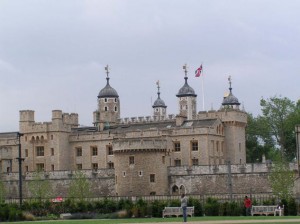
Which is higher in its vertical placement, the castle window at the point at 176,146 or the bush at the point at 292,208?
the castle window at the point at 176,146

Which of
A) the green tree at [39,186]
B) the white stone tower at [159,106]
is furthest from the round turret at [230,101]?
the green tree at [39,186]

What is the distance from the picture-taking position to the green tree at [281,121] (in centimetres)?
13150

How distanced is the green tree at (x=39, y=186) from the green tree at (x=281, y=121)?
4072 centimetres

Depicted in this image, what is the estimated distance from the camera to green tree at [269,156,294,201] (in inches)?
3371

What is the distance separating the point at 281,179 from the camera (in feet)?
289

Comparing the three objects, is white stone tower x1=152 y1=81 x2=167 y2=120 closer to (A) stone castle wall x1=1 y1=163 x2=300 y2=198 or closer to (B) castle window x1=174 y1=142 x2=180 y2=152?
(B) castle window x1=174 y1=142 x2=180 y2=152

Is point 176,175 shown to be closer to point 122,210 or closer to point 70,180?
point 70,180

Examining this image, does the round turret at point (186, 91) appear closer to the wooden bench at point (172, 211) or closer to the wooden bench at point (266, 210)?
the wooden bench at point (172, 211)

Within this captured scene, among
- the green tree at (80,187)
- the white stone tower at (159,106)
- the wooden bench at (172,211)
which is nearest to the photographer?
the wooden bench at (172,211)

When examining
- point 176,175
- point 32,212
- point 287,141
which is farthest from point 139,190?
point 287,141

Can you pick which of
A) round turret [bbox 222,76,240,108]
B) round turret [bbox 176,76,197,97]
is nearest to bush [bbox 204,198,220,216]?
round turret [bbox 176,76,197,97]

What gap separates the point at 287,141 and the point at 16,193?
45153mm

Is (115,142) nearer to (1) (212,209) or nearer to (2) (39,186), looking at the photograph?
(2) (39,186)

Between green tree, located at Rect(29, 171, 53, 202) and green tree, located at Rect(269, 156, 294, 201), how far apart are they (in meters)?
26.3
